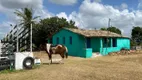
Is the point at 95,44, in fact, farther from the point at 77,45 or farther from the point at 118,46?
the point at 118,46

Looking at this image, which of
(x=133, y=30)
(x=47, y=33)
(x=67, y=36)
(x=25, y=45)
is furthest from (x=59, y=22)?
(x=133, y=30)

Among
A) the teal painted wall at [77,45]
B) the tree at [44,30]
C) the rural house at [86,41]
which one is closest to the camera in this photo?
the teal painted wall at [77,45]

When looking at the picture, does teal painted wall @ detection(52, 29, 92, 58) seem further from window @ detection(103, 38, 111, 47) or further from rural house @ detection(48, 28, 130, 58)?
window @ detection(103, 38, 111, 47)

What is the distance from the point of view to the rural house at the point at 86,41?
26219 mm

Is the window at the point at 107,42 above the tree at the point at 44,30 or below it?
below

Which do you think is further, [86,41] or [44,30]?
[44,30]

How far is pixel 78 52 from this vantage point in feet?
85.8

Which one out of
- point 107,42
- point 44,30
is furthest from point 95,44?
point 44,30

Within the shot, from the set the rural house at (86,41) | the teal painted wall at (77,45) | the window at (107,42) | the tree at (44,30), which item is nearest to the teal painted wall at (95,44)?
the rural house at (86,41)

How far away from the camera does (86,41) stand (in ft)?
94.0

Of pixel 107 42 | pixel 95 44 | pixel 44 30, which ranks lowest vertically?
pixel 95 44

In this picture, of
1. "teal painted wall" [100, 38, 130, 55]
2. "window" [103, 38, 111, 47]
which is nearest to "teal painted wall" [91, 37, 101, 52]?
"teal painted wall" [100, 38, 130, 55]

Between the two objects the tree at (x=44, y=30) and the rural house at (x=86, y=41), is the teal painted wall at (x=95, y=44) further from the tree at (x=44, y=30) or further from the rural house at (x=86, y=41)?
the tree at (x=44, y=30)

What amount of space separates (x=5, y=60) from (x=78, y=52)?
43.3 ft
